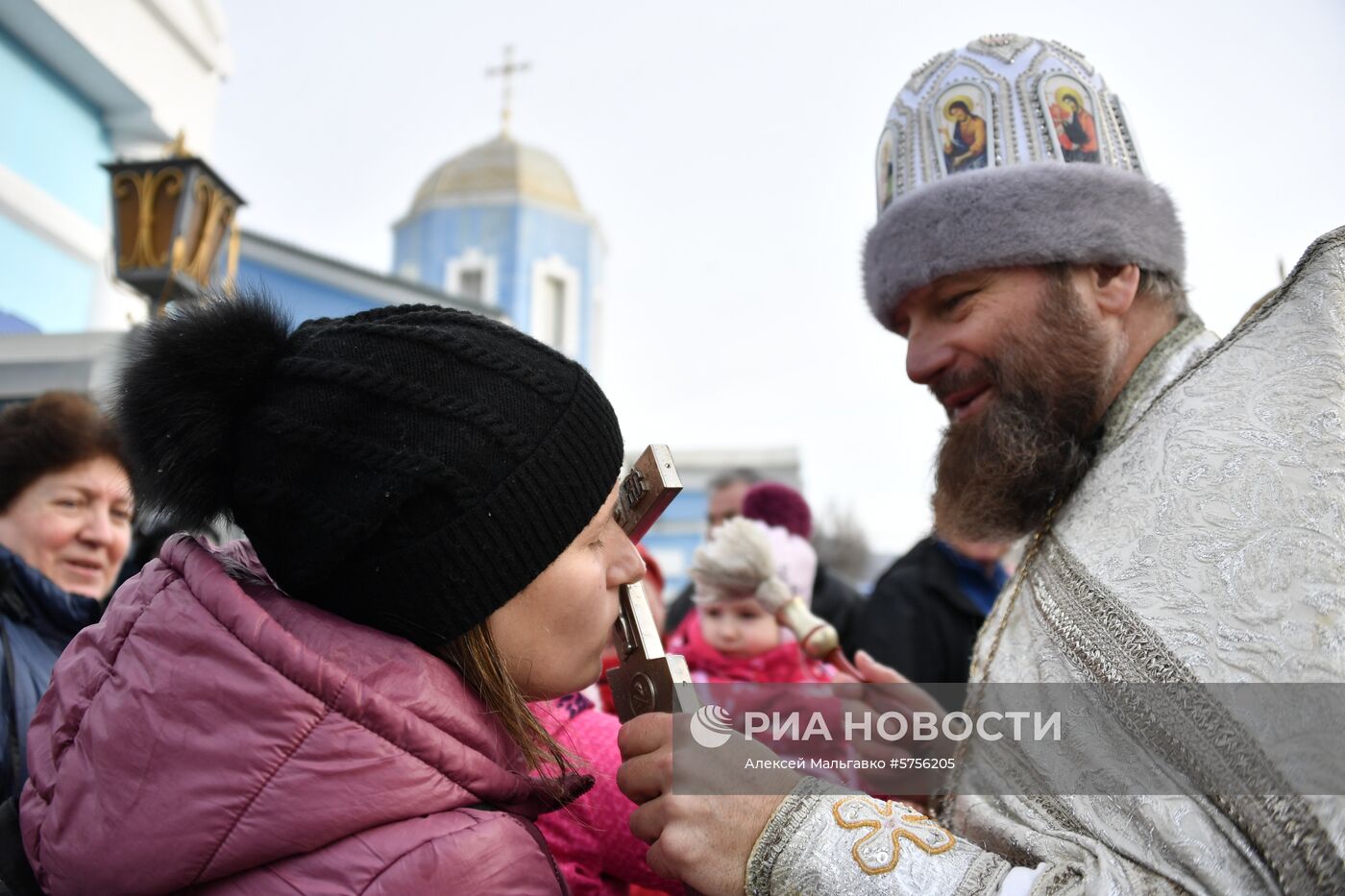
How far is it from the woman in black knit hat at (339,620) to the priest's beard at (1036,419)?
0.92 meters

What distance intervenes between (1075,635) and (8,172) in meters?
8.13

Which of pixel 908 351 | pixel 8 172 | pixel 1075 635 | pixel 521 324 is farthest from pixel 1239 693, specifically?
pixel 521 324

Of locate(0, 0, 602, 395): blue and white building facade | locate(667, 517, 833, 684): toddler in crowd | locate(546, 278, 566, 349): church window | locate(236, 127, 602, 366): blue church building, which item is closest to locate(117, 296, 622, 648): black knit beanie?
locate(667, 517, 833, 684): toddler in crowd

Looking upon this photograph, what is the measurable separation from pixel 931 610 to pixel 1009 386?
1.86m

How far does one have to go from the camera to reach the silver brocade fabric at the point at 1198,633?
52.3 inches

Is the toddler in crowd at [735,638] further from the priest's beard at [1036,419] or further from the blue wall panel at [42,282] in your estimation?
the blue wall panel at [42,282]

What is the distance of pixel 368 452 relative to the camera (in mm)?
1358

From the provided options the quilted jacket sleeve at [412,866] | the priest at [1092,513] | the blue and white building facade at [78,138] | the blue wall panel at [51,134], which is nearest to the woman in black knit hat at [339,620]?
the quilted jacket sleeve at [412,866]

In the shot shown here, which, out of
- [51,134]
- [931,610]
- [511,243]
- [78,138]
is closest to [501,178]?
[511,243]

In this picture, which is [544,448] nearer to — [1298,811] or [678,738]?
[678,738]

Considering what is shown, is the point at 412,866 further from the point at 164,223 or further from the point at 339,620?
the point at 164,223

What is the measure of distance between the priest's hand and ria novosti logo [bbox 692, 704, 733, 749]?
0.01 m

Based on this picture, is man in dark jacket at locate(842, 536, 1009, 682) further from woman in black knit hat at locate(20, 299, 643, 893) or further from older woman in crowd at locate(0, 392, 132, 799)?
older woman in crowd at locate(0, 392, 132, 799)

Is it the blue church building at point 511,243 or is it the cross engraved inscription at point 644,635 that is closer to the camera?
the cross engraved inscription at point 644,635
